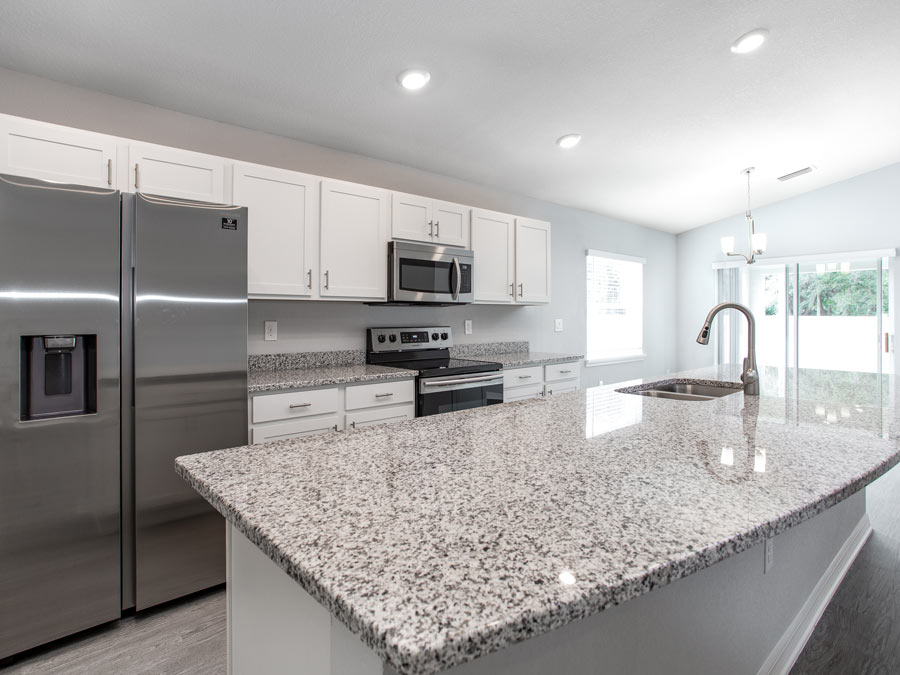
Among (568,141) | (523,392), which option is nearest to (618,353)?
(523,392)

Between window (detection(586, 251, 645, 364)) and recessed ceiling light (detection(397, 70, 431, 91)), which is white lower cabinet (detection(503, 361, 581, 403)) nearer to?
window (detection(586, 251, 645, 364))

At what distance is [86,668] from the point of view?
5.54 feet

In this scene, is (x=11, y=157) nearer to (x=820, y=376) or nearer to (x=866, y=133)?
(x=820, y=376)

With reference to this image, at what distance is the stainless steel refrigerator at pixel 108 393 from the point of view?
1.70 m

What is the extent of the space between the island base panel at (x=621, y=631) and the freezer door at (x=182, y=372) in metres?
1.11

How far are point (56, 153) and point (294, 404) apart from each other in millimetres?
1470

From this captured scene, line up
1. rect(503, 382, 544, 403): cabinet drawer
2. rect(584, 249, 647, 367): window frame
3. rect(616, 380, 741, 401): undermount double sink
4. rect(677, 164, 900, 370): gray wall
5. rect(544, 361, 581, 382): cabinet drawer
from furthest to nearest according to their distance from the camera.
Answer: rect(584, 249, 647, 367): window frame → rect(677, 164, 900, 370): gray wall → rect(544, 361, 581, 382): cabinet drawer → rect(503, 382, 544, 403): cabinet drawer → rect(616, 380, 741, 401): undermount double sink

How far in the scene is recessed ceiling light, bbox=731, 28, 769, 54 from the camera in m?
2.58

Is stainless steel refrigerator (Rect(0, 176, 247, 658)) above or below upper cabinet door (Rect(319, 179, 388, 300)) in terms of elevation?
below

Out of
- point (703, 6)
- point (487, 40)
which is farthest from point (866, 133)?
point (487, 40)

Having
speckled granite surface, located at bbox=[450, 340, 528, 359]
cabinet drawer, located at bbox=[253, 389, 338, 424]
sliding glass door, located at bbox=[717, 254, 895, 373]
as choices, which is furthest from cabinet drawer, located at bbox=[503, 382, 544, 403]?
sliding glass door, located at bbox=[717, 254, 895, 373]

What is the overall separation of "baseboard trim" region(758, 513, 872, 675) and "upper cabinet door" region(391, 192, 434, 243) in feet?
8.85

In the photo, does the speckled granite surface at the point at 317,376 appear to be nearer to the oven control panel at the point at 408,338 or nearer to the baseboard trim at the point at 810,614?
the oven control panel at the point at 408,338

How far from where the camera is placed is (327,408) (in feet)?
8.30
